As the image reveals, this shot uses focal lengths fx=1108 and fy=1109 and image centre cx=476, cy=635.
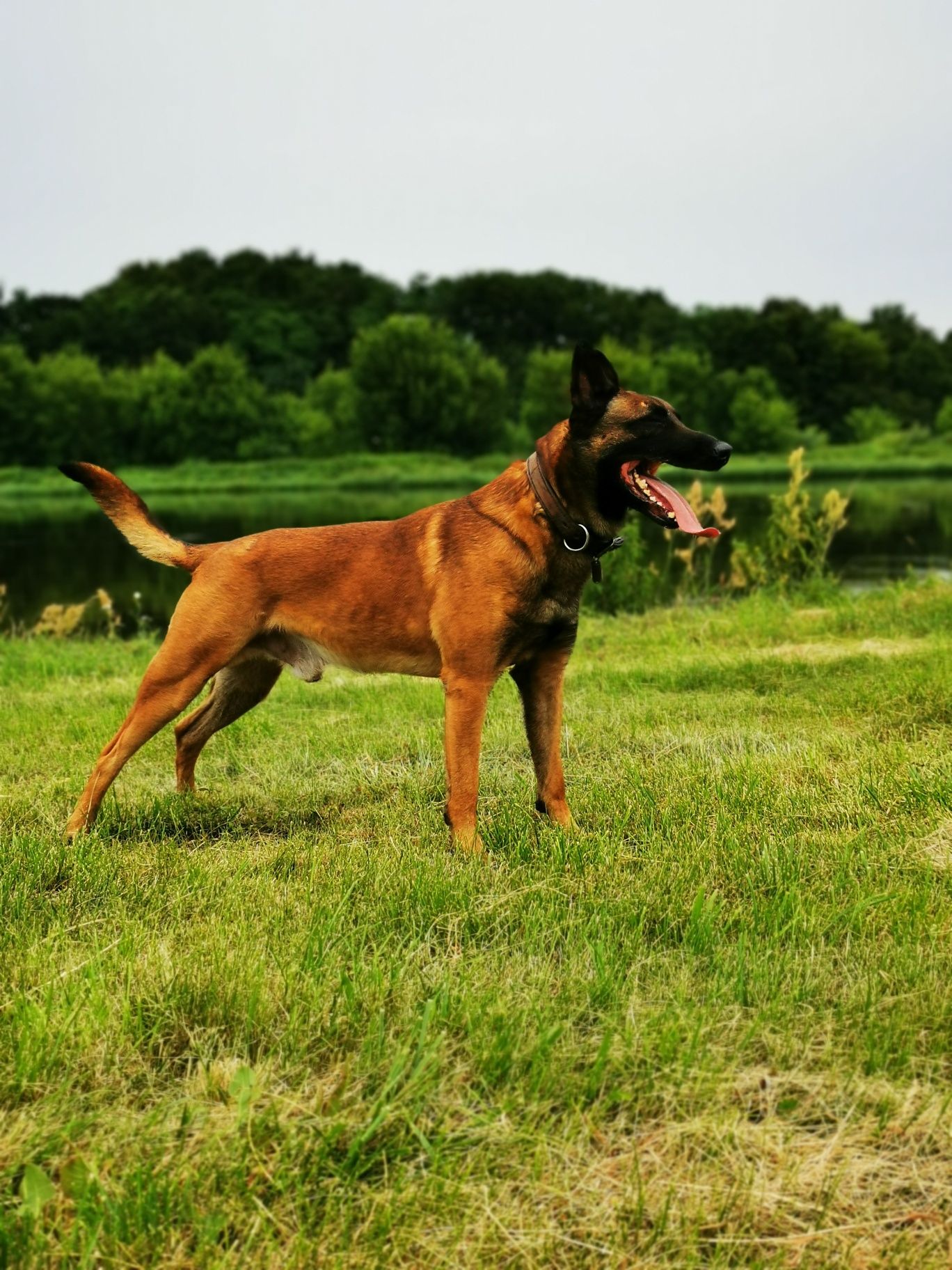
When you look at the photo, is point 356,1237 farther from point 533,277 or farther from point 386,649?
point 533,277

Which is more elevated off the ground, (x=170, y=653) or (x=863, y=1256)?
(x=170, y=653)

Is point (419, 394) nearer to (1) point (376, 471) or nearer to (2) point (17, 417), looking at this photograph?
(1) point (376, 471)

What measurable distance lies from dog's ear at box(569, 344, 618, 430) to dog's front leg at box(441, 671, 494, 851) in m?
1.18

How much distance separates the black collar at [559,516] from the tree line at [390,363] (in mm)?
65407

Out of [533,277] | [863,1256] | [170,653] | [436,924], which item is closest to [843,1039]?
[863,1256]

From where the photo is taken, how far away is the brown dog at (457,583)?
4.66 metres

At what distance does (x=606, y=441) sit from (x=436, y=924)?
214 centimetres

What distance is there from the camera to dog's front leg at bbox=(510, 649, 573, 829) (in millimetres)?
5062

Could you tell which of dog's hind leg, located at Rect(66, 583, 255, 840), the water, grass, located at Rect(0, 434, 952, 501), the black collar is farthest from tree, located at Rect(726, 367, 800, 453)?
dog's hind leg, located at Rect(66, 583, 255, 840)

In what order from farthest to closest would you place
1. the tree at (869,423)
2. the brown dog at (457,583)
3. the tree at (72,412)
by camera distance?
1. the tree at (869,423)
2. the tree at (72,412)
3. the brown dog at (457,583)

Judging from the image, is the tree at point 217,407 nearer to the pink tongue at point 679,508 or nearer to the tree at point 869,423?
the tree at point 869,423

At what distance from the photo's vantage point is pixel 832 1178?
2361mm

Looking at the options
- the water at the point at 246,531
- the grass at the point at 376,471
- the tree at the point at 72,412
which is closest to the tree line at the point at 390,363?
the tree at the point at 72,412

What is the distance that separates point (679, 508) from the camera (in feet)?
14.9
